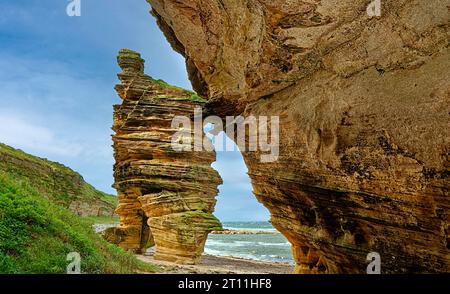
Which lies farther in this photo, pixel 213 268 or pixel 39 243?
pixel 213 268

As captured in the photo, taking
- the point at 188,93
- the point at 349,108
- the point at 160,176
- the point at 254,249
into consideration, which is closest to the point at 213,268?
the point at 160,176

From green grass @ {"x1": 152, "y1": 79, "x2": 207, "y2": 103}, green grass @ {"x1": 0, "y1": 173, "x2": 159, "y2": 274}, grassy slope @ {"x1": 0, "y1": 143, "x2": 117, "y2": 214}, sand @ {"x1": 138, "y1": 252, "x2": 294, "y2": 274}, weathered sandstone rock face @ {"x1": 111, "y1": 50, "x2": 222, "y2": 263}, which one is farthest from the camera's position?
grassy slope @ {"x1": 0, "y1": 143, "x2": 117, "y2": 214}

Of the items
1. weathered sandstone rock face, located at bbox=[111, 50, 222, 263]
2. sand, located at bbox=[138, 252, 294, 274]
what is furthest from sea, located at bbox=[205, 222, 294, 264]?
weathered sandstone rock face, located at bbox=[111, 50, 222, 263]

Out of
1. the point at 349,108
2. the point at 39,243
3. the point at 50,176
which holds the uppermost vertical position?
the point at 50,176

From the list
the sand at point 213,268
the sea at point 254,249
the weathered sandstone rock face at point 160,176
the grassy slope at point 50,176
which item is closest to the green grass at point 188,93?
the weathered sandstone rock face at point 160,176

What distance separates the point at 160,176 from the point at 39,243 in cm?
1566

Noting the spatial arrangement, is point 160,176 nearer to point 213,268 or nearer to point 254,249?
point 213,268

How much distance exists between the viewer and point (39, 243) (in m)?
9.16

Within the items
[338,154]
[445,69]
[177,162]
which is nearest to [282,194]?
[338,154]

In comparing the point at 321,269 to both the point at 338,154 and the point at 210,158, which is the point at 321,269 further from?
the point at 210,158

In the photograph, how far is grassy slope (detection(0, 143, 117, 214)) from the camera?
3725cm

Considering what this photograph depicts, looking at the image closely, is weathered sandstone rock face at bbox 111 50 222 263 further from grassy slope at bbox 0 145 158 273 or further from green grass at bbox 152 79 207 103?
grassy slope at bbox 0 145 158 273

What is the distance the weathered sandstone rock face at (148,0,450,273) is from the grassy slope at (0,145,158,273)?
5.74 metres

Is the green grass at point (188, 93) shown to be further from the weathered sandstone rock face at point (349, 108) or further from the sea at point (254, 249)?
the sea at point (254, 249)
